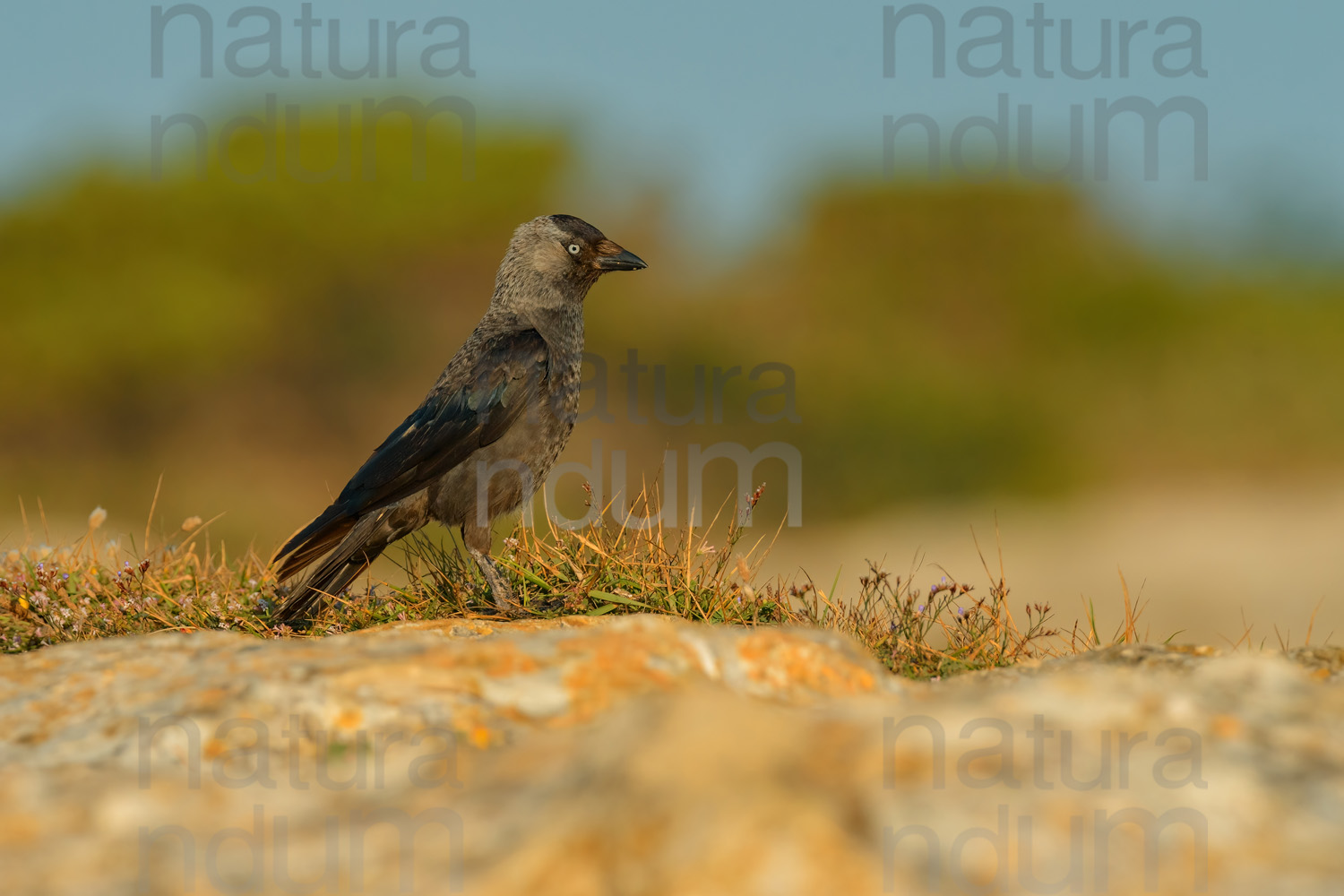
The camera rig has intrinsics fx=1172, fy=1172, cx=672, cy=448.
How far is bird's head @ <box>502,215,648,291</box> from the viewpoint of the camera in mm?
6301

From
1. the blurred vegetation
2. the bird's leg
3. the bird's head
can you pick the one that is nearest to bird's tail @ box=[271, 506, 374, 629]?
the bird's leg

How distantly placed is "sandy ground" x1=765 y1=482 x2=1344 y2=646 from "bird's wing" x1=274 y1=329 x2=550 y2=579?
371 inches

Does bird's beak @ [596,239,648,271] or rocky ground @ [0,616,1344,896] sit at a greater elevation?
bird's beak @ [596,239,648,271]

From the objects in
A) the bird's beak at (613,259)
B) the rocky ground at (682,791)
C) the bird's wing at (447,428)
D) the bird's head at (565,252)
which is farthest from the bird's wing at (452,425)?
the rocky ground at (682,791)

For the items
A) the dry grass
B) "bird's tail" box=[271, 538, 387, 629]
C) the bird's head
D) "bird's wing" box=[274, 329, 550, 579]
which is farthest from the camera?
the bird's head

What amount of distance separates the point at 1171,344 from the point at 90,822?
27342 mm

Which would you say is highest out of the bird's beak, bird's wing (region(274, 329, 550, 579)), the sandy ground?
the bird's beak

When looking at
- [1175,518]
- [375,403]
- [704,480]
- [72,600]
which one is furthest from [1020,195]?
[72,600]

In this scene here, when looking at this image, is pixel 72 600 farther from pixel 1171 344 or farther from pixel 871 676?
pixel 1171 344

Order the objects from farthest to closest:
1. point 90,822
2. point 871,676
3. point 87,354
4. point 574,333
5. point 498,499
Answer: point 87,354 → point 574,333 → point 498,499 → point 871,676 → point 90,822

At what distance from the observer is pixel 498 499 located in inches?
213

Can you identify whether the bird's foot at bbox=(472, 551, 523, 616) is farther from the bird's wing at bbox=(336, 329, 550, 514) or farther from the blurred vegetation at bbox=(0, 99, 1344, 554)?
the blurred vegetation at bbox=(0, 99, 1344, 554)

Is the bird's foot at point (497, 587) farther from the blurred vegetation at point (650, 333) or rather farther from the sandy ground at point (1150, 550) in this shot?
the blurred vegetation at point (650, 333)

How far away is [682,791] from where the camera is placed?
1643 mm
